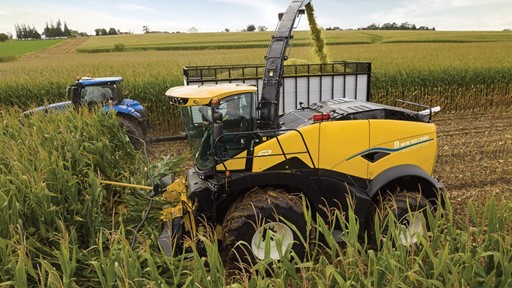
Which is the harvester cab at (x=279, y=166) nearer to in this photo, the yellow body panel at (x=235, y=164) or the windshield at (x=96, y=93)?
the yellow body panel at (x=235, y=164)

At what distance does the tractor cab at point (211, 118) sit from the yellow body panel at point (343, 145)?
0.74 m

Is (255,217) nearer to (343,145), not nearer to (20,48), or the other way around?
(343,145)

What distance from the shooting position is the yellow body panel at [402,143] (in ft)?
12.6

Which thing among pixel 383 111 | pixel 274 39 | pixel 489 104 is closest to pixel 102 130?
pixel 274 39

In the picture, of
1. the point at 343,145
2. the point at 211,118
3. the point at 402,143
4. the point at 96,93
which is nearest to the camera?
the point at 211,118

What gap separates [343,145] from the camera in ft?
12.1

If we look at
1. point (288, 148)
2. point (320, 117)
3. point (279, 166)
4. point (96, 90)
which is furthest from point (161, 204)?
point (96, 90)

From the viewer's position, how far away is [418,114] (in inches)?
169

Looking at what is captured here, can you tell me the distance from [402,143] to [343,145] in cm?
74

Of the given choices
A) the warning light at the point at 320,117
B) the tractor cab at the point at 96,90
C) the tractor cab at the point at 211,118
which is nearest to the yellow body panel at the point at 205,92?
the tractor cab at the point at 211,118

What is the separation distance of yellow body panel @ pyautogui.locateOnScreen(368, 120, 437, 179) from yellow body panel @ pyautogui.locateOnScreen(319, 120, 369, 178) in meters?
0.11

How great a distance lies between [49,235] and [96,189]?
671mm

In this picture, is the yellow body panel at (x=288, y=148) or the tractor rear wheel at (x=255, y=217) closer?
the tractor rear wheel at (x=255, y=217)

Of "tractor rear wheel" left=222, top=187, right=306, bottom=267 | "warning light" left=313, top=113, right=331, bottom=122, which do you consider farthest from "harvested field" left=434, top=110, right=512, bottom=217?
"tractor rear wheel" left=222, top=187, right=306, bottom=267
